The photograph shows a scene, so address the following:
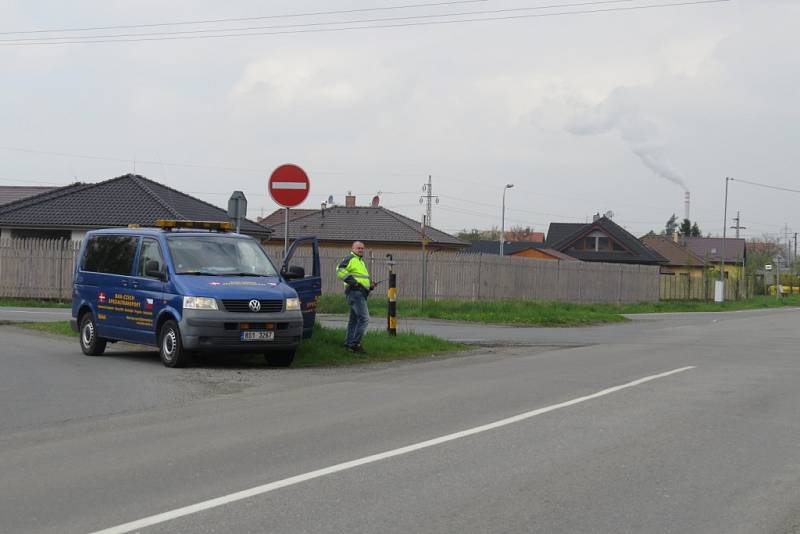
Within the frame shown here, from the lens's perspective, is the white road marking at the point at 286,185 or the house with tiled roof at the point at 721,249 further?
the house with tiled roof at the point at 721,249

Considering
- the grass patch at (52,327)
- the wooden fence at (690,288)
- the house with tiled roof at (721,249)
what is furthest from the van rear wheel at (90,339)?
the house with tiled roof at (721,249)

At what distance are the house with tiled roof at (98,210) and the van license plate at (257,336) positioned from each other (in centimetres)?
2598

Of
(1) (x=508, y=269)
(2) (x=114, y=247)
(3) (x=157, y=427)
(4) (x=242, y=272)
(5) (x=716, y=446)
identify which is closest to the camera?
(5) (x=716, y=446)

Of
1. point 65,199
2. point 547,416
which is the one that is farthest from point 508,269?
point 547,416

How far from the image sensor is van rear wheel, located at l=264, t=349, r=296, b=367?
577 inches

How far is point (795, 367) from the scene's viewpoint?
1560cm

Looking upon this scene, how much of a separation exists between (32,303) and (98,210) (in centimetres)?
804

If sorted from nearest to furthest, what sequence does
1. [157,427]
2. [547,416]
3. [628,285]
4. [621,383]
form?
1. [157,427]
2. [547,416]
3. [621,383]
4. [628,285]

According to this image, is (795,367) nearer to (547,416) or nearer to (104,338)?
(547,416)

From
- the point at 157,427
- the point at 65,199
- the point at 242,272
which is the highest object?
the point at 65,199

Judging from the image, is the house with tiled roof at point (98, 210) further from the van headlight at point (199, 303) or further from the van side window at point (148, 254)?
the van headlight at point (199, 303)

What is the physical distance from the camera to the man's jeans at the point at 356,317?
15844 mm

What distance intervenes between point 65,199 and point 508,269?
1790cm

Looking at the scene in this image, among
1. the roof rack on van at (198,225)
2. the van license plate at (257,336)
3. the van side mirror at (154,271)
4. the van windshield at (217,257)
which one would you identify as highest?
the roof rack on van at (198,225)
